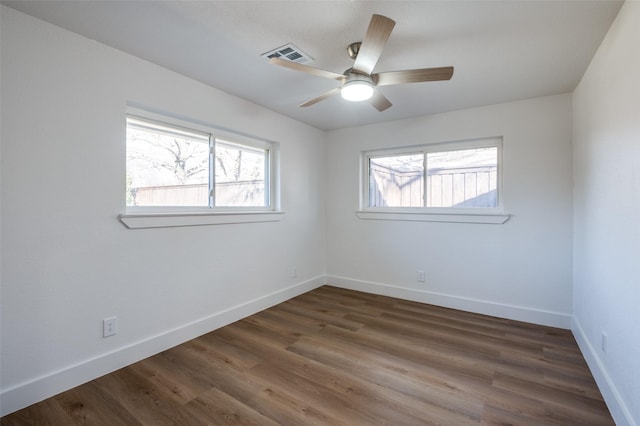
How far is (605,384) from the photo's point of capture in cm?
174

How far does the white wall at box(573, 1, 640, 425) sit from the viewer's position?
144 cm

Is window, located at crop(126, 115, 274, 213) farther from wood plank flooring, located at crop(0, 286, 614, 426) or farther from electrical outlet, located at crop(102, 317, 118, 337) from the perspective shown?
wood plank flooring, located at crop(0, 286, 614, 426)

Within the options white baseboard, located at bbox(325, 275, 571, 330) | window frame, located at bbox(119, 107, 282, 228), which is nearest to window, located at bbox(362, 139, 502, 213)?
white baseboard, located at bbox(325, 275, 571, 330)

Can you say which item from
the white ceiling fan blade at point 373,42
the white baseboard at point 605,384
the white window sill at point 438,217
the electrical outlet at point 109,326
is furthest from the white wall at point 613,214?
the electrical outlet at point 109,326

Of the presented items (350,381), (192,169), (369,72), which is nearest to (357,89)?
(369,72)

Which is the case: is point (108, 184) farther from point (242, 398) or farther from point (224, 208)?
point (242, 398)

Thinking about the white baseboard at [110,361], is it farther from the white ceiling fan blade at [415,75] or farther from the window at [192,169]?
the white ceiling fan blade at [415,75]

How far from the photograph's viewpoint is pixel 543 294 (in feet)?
9.40

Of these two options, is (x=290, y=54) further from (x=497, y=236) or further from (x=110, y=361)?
(x=497, y=236)

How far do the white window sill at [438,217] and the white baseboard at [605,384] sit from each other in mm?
1135

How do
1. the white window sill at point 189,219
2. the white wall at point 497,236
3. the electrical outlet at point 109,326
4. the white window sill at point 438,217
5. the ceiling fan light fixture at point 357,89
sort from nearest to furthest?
the ceiling fan light fixture at point 357,89 < the electrical outlet at point 109,326 < the white window sill at point 189,219 < the white wall at point 497,236 < the white window sill at point 438,217

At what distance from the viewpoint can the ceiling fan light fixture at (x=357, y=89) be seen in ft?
6.19

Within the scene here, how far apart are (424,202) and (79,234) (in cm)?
332

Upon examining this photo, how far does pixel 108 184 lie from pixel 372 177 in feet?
9.81
